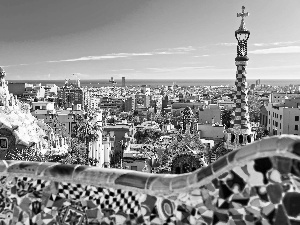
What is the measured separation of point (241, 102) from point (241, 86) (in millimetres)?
522

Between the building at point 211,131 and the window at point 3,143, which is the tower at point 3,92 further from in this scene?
the building at point 211,131

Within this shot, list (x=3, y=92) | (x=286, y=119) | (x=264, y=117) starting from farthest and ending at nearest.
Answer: (x=264, y=117) → (x=286, y=119) → (x=3, y=92)

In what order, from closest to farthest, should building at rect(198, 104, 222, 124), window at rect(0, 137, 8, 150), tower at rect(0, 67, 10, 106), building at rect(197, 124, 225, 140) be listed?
window at rect(0, 137, 8, 150) < tower at rect(0, 67, 10, 106) < building at rect(197, 124, 225, 140) < building at rect(198, 104, 222, 124)

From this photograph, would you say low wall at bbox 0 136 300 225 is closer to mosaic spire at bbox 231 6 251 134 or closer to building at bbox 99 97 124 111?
mosaic spire at bbox 231 6 251 134

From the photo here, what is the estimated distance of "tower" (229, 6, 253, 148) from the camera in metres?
13.3

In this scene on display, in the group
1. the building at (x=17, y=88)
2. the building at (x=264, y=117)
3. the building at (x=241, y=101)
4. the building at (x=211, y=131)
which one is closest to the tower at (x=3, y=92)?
the building at (x=241, y=101)

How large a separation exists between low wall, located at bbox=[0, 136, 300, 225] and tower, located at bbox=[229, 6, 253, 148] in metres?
10.6

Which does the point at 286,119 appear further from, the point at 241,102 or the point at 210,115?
the point at 241,102

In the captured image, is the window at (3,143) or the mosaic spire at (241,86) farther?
the window at (3,143)

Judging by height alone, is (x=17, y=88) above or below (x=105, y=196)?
below

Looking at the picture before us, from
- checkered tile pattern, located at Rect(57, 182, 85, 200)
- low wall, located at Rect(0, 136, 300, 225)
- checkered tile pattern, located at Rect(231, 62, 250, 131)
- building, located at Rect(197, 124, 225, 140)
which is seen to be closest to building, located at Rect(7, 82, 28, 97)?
building, located at Rect(197, 124, 225, 140)

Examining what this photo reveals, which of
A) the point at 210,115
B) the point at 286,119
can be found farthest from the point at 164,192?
the point at 210,115

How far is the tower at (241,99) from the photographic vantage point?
13305 millimetres

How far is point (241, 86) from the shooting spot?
13.5 meters
